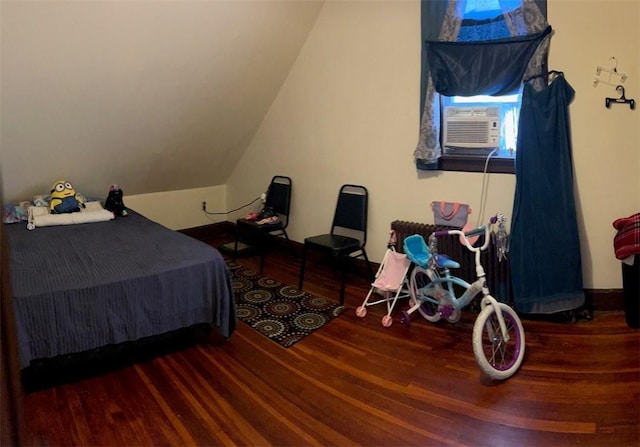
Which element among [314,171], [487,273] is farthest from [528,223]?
[314,171]

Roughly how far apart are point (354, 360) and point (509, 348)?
0.93 metres

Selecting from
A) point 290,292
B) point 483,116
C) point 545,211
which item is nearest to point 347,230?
point 290,292

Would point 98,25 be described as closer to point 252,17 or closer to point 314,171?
point 252,17

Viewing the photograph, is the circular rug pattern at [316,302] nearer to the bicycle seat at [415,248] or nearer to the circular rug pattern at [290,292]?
the circular rug pattern at [290,292]

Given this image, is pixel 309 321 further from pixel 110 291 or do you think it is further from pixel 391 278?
pixel 110 291

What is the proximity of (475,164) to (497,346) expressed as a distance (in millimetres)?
1316

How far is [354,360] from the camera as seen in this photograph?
264 cm

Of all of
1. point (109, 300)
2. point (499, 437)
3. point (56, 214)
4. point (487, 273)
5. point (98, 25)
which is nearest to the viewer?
Answer: point (499, 437)

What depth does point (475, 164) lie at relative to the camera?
10.6ft

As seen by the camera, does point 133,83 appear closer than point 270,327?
No

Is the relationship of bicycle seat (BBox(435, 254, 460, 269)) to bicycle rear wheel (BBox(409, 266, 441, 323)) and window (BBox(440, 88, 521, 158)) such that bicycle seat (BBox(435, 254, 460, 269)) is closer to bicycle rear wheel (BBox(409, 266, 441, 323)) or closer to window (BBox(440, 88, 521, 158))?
bicycle rear wheel (BBox(409, 266, 441, 323))

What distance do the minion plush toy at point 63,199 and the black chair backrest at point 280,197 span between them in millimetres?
1752

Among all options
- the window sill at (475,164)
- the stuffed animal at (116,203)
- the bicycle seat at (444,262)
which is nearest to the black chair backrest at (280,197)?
the stuffed animal at (116,203)

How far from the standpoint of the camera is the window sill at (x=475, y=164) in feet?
10.1
